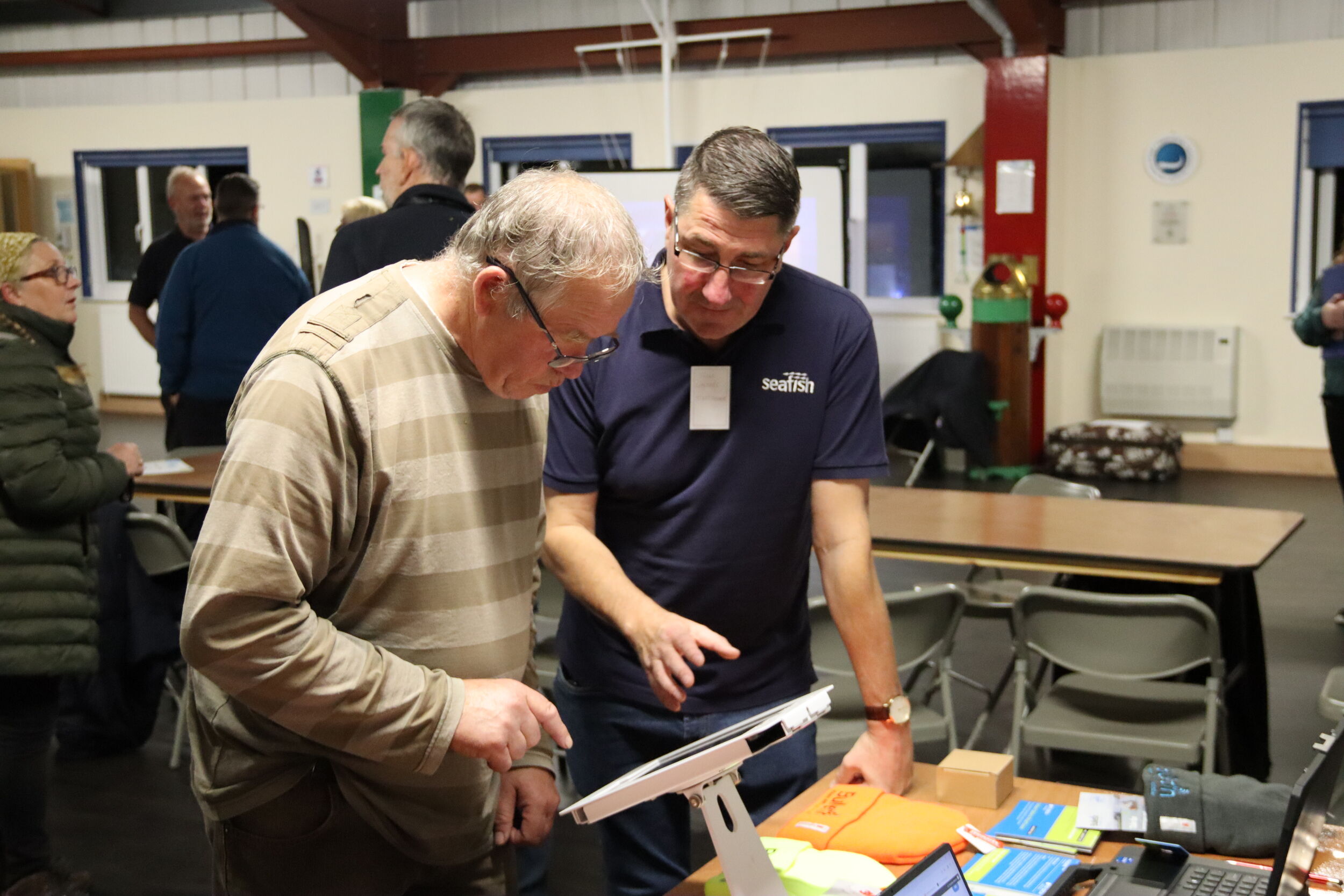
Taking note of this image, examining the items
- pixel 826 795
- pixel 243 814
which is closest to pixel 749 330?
pixel 826 795

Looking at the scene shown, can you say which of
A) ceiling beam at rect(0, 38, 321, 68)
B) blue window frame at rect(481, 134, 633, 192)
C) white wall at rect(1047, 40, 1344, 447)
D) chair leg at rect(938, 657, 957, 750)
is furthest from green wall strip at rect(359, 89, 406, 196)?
chair leg at rect(938, 657, 957, 750)

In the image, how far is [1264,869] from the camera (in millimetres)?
1553

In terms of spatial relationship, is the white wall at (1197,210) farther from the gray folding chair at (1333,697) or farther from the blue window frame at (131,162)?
the blue window frame at (131,162)

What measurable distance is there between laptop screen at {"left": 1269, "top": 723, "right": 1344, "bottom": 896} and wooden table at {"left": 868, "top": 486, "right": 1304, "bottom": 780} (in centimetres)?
187

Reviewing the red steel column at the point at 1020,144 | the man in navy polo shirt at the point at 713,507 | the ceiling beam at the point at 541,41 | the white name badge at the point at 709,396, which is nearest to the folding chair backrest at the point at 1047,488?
the man in navy polo shirt at the point at 713,507

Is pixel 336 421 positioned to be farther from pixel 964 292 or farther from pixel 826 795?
pixel 964 292

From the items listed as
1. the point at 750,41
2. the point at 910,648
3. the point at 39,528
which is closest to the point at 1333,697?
the point at 910,648

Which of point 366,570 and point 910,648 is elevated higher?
point 366,570

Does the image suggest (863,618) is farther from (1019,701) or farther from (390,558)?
(1019,701)

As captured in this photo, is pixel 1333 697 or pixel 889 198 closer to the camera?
pixel 1333 697

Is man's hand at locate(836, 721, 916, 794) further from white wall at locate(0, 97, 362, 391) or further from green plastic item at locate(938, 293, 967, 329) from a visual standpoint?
white wall at locate(0, 97, 362, 391)

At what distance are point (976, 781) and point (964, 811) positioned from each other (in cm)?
5

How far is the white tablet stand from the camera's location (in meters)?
1.19

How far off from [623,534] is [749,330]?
0.38 metres
